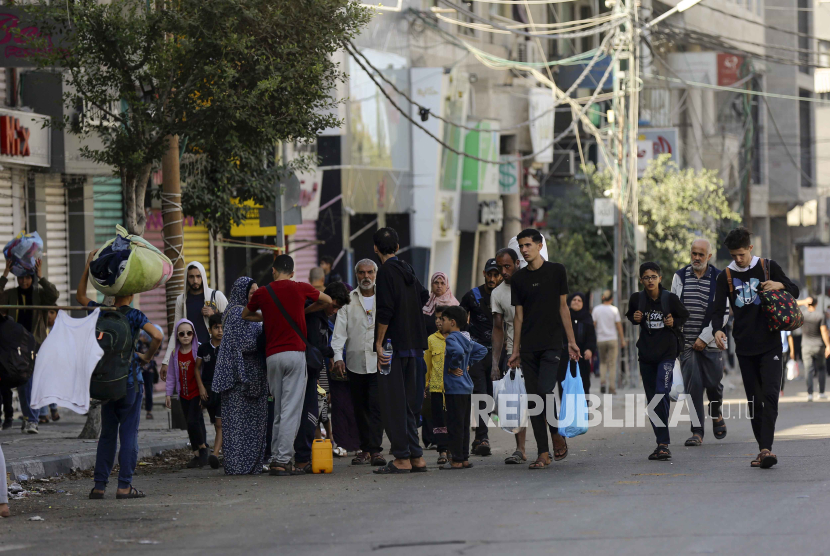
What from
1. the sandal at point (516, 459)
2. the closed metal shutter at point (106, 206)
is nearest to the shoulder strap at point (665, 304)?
the sandal at point (516, 459)

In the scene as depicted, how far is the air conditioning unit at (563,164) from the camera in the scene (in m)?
39.7

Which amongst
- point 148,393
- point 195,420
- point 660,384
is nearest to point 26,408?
point 148,393

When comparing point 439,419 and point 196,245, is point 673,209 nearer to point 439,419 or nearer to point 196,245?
point 196,245

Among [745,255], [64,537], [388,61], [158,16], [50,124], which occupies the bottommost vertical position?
[64,537]

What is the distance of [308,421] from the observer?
37.0 ft

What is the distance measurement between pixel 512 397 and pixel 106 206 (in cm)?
1132

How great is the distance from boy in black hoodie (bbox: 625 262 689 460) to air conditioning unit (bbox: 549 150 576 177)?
27794 millimetres

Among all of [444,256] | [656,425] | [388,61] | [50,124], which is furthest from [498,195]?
[656,425]

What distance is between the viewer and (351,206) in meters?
28.0

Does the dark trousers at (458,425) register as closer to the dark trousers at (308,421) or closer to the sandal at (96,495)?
the dark trousers at (308,421)

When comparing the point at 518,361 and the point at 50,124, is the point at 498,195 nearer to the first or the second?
the point at 50,124

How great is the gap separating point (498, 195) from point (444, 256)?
131 inches

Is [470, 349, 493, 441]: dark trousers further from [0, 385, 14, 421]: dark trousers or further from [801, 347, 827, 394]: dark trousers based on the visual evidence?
[801, 347, 827, 394]: dark trousers

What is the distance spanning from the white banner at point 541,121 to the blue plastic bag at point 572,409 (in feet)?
82.0
